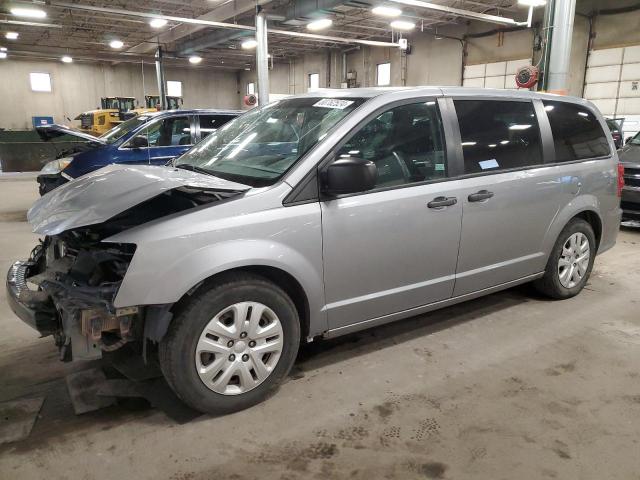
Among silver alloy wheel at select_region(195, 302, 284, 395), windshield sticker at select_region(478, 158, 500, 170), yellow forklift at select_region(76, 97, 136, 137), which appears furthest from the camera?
yellow forklift at select_region(76, 97, 136, 137)

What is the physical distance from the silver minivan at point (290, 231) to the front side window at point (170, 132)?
461 centimetres

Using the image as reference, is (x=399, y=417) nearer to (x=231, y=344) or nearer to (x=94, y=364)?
(x=231, y=344)

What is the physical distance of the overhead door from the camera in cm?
1624

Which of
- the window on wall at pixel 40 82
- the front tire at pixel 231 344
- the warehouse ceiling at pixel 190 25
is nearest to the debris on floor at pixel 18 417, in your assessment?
the front tire at pixel 231 344

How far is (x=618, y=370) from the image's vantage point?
304 centimetres

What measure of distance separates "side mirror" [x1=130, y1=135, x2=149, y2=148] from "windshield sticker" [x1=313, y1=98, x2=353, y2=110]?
210 inches

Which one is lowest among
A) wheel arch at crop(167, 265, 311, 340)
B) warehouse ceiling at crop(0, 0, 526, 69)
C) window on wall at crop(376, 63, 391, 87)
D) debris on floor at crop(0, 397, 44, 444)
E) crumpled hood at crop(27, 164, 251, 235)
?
debris on floor at crop(0, 397, 44, 444)

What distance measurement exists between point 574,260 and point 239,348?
10.1 feet

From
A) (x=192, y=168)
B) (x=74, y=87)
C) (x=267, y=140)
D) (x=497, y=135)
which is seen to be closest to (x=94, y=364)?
(x=192, y=168)

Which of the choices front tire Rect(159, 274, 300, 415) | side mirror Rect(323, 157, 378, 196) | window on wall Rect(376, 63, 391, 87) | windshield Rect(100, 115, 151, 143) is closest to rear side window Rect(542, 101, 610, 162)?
side mirror Rect(323, 157, 378, 196)

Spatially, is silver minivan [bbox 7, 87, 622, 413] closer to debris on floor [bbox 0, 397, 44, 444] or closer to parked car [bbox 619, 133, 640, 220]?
debris on floor [bbox 0, 397, 44, 444]

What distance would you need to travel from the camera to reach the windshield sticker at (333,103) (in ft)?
9.57

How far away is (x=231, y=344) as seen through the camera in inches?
96.4

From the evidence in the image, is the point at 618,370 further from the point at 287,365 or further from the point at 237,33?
the point at 237,33
